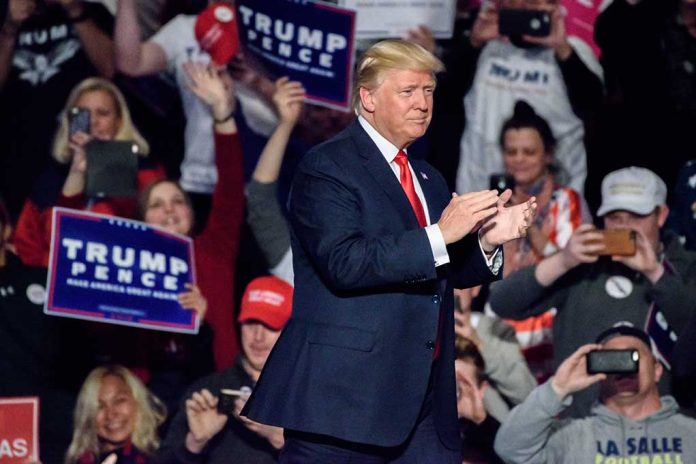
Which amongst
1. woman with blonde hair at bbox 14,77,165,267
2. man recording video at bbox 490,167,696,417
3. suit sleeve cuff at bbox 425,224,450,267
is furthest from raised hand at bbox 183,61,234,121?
suit sleeve cuff at bbox 425,224,450,267

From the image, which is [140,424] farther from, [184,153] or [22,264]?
[184,153]

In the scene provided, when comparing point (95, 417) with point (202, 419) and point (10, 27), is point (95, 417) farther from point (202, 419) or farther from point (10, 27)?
point (10, 27)

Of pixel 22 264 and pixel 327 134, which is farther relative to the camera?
pixel 327 134

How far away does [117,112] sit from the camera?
6.00 metres

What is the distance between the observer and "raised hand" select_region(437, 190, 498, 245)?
2883 mm

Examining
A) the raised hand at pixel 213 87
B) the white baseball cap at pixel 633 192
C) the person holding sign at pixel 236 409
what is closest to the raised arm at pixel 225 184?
the raised hand at pixel 213 87

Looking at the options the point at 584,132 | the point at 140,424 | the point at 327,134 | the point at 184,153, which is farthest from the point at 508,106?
the point at 140,424

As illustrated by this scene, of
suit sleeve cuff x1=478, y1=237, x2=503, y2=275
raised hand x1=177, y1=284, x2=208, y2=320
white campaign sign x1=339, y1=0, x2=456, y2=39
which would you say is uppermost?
white campaign sign x1=339, y1=0, x2=456, y2=39

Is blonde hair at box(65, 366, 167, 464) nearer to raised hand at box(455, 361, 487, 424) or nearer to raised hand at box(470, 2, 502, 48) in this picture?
raised hand at box(455, 361, 487, 424)

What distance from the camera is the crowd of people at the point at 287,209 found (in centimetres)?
495

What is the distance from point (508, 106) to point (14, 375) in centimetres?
227

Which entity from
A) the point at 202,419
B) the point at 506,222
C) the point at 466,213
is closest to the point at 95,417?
the point at 202,419

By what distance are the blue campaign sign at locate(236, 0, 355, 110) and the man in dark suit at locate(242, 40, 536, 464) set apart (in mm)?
2711

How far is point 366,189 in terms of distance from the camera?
3012 mm
